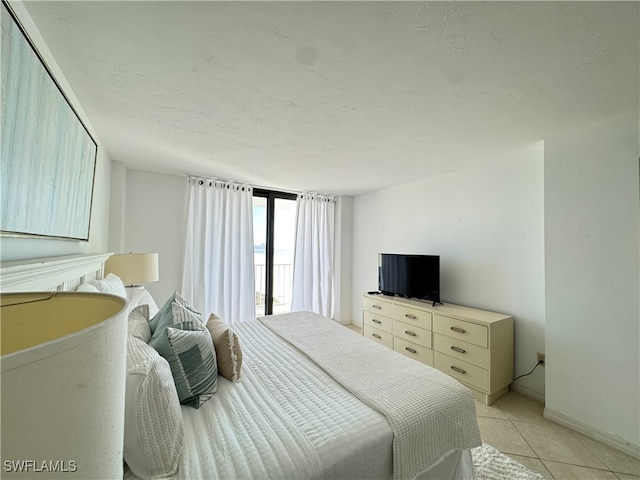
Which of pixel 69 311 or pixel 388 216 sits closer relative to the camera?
pixel 69 311

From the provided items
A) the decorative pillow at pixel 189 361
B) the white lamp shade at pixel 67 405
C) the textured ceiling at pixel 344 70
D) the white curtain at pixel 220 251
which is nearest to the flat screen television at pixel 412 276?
the textured ceiling at pixel 344 70

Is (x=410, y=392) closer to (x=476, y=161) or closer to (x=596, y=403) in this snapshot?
(x=596, y=403)

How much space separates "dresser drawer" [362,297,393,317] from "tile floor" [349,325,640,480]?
129 cm

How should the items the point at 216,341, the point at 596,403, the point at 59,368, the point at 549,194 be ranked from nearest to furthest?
the point at 59,368, the point at 216,341, the point at 596,403, the point at 549,194

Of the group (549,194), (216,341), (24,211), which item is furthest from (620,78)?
(24,211)

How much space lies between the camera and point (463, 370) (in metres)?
2.54

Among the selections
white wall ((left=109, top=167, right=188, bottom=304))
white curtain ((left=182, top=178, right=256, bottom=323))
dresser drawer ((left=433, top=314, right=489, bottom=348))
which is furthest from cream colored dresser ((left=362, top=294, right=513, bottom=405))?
white wall ((left=109, top=167, right=188, bottom=304))

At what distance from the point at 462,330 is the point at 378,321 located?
43.7 inches

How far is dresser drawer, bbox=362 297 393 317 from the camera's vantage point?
331 centimetres

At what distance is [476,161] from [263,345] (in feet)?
9.14

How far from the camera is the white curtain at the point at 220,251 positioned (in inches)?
134

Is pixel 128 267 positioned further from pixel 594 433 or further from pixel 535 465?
pixel 594 433

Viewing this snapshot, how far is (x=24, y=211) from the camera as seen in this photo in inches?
39.0

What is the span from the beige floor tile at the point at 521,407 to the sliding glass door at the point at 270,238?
306 cm
